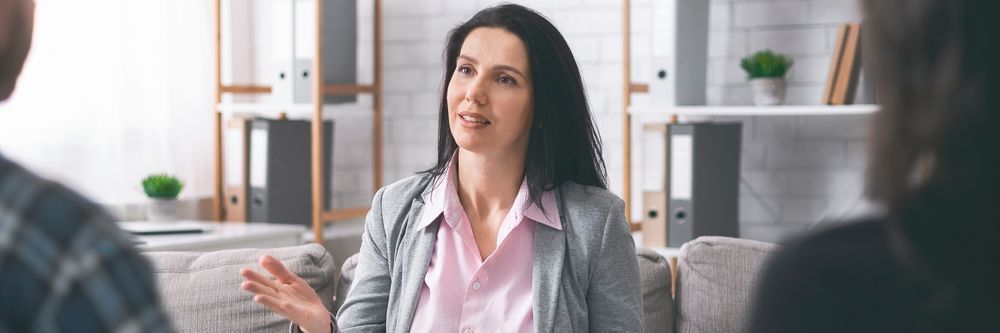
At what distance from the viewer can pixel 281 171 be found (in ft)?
11.8

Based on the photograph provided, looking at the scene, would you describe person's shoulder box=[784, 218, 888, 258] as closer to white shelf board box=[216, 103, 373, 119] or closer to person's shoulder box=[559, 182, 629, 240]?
person's shoulder box=[559, 182, 629, 240]

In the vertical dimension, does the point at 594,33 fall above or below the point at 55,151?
above

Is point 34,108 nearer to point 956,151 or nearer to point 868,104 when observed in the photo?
point 868,104

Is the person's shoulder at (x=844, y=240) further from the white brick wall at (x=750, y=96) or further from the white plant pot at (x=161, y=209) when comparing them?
the white plant pot at (x=161, y=209)

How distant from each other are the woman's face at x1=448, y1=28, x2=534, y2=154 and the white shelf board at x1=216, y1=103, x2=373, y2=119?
159cm

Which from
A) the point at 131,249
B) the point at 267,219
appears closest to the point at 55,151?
the point at 267,219

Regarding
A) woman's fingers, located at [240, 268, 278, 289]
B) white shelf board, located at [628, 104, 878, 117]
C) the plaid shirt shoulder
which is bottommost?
A: woman's fingers, located at [240, 268, 278, 289]

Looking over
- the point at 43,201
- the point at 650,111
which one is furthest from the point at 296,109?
the point at 43,201

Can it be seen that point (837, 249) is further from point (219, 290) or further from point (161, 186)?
point (161, 186)

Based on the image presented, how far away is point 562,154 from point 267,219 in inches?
72.4

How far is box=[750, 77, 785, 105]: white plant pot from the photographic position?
121 inches

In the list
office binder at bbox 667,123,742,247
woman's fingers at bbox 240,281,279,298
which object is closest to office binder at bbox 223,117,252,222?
office binder at bbox 667,123,742,247

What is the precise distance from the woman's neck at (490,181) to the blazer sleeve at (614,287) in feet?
0.66

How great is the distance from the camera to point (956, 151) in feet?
1.65
